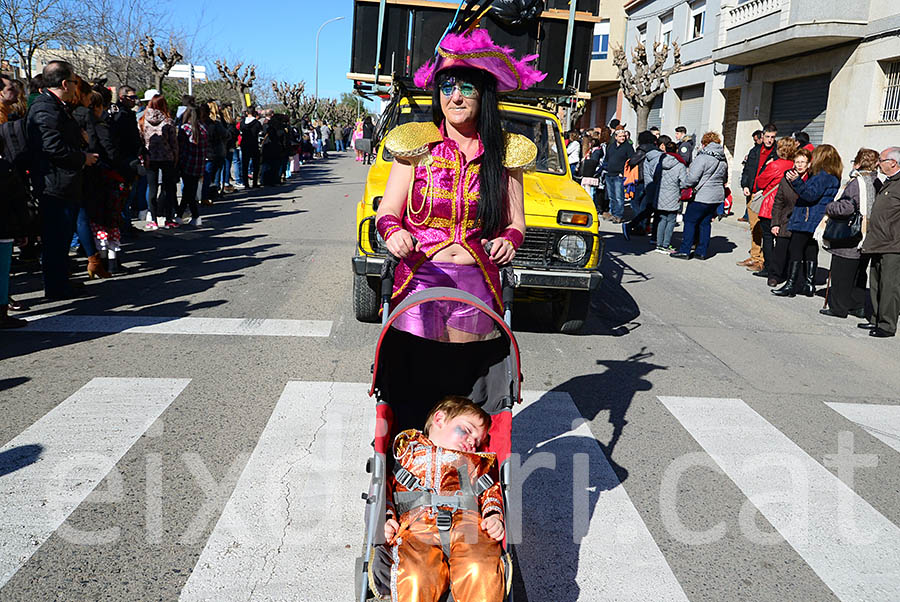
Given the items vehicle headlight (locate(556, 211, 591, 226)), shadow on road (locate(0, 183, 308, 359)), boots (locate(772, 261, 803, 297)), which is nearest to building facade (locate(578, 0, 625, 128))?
shadow on road (locate(0, 183, 308, 359))

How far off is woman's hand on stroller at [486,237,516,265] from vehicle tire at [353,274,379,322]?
A: 11.8 ft

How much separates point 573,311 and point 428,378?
3.86 m

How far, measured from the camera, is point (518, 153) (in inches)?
129

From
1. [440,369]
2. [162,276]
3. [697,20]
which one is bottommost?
[162,276]


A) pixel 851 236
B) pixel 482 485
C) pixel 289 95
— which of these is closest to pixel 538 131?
pixel 851 236

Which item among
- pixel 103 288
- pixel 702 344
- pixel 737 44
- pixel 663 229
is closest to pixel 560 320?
pixel 702 344

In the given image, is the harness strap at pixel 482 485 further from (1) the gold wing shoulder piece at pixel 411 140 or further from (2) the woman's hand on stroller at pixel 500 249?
(1) the gold wing shoulder piece at pixel 411 140

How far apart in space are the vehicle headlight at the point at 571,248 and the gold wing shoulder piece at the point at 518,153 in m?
3.17

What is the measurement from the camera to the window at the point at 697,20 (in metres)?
26.5

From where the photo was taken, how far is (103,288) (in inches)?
313

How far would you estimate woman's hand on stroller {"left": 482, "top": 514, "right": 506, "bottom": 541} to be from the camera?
104 inches

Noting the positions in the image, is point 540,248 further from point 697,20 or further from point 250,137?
point 697,20

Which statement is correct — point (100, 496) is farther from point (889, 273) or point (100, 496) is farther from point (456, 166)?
point (889, 273)

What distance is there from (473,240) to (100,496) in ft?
7.33
